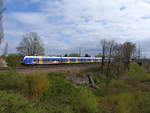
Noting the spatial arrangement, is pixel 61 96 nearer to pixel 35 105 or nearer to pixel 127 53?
pixel 35 105

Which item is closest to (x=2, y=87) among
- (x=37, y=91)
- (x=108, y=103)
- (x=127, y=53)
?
(x=37, y=91)

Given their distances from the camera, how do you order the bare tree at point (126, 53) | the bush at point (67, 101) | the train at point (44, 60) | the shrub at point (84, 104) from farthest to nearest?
the bare tree at point (126, 53) < the train at point (44, 60) < the shrub at point (84, 104) < the bush at point (67, 101)

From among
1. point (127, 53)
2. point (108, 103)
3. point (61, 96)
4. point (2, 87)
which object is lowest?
point (108, 103)

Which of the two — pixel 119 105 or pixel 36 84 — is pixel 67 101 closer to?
pixel 36 84

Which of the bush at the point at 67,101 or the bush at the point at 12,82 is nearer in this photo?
the bush at the point at 67,101

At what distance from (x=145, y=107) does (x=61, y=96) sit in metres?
9.39

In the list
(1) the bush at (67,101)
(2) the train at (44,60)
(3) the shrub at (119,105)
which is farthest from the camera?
(2) the train at (44,60)

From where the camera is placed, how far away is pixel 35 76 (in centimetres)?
1761

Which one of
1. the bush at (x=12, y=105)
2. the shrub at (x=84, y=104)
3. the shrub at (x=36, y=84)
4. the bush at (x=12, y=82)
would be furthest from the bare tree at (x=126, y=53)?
the bush at (x=12, y=105)

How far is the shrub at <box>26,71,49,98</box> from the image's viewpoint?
16.7 m

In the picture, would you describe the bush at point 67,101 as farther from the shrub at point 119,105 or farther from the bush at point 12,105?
the bush at point 12,105

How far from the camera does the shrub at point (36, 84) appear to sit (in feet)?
54.7

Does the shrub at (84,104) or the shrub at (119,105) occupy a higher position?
the shrub at (84,104)

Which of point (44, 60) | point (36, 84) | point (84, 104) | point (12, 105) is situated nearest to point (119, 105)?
point (84, 104)
